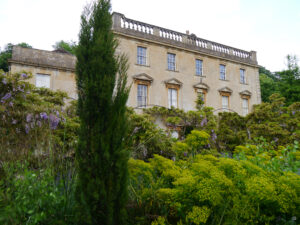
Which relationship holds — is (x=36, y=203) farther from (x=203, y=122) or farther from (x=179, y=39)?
(x=179, y=39)

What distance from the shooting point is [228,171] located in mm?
2812

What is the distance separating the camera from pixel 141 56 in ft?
54.7

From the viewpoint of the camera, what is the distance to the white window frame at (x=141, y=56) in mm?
16547

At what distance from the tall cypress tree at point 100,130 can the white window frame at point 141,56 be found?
1395cm

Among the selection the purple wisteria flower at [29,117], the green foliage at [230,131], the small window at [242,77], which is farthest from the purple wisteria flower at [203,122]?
the small window at [242,77]

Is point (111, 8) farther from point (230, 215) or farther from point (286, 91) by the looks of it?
point (286, 91)

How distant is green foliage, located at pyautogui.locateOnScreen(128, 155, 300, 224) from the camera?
2.35 m

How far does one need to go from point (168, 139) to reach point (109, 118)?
498 cm

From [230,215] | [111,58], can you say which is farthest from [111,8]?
[230,215]

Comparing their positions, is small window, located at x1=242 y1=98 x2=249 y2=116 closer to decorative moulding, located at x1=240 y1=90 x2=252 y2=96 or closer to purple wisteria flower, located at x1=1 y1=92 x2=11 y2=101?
decorative moulding, located at x1=240 y1=90 x2=252 y2=96

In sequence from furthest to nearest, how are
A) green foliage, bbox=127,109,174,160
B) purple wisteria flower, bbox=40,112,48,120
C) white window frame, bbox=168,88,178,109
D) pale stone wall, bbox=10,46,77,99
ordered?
1. white window frame, bbox=168,88,178,109
2. pale stone wall, bbox=10,46,77,99
3. green foliage, bbox=127,109,174,160
4. purple wisteria flower, bbox=40,112,48,120

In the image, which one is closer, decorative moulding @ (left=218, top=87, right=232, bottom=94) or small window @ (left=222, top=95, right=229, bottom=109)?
decorative moulding @ (left=218, top=87, right=232, bottom=94)

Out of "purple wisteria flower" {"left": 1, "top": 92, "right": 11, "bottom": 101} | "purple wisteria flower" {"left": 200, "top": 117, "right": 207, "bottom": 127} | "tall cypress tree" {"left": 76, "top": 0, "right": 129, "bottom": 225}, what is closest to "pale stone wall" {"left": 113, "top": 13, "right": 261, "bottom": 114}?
"purple wisteria flower" {"left": 200, "top": 117, "right": 207, "bottom": 127}

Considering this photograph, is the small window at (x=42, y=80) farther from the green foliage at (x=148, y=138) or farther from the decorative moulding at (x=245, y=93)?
the decorative moulding at (x=245, y=93)
